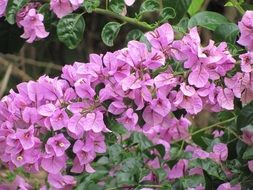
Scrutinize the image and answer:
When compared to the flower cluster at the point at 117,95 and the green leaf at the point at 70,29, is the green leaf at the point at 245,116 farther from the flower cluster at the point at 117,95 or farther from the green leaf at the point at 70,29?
the green leaf at the point at 70,29

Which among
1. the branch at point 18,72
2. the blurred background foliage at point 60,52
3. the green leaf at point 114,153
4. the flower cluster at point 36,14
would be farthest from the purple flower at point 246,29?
the branch at point 18,72

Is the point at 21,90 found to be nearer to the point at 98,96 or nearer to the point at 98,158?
the point at 98,96

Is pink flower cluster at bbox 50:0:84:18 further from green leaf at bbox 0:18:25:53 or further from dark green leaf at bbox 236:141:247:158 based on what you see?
dark green leaf at bbox 236:141:247:158

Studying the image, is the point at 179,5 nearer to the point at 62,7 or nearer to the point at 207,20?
the point at 207,20

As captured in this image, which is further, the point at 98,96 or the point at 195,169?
the point at 195,169

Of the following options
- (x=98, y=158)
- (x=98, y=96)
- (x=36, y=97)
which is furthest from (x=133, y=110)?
(x=98, y=158)

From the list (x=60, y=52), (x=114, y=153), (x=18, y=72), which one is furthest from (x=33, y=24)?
(x=60, y=52)

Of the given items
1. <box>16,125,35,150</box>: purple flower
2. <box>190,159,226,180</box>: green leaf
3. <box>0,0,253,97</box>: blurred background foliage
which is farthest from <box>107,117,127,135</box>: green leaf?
<box>0,0,253,97</box>: blurred background foliage

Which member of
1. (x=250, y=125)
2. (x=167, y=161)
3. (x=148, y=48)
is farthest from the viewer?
(x=167, y=161)
